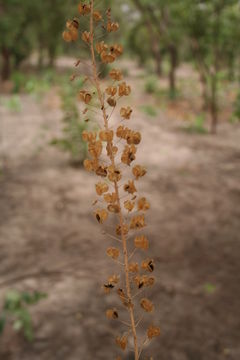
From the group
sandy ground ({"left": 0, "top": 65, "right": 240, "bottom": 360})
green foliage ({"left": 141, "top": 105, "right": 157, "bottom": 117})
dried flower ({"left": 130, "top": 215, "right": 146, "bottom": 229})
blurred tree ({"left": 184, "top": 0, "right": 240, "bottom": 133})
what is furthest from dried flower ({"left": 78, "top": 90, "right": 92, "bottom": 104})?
green foliage ({"left": 141, "top": 105, "right": 157, "bottom": 117})

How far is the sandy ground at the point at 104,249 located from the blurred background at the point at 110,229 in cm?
1

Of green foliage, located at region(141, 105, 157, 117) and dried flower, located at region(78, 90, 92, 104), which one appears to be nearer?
dried flower, located at region(78, 90, 92, 104)

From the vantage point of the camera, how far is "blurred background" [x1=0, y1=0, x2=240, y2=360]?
381 cm

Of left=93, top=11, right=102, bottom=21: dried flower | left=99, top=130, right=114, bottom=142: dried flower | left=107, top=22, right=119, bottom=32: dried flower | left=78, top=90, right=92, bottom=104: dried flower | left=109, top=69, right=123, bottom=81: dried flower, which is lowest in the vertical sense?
left=99, top=130, right=114, bottom=142: dried flower

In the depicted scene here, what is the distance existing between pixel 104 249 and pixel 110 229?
2.53 ft

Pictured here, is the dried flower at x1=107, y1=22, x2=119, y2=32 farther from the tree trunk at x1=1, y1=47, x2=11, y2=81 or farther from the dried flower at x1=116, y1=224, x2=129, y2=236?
the tree trunk at x1=1, y1=47, x2=11, y2=81

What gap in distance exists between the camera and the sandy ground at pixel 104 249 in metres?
3.82

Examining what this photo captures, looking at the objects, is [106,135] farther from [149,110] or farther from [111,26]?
[149,110]

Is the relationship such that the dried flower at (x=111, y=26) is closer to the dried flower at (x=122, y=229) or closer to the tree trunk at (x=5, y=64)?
the dried flower at (x=122, y=229)

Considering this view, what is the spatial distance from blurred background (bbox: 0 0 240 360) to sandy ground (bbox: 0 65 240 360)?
0.6 inches

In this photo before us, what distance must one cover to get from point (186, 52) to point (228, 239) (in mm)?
28993

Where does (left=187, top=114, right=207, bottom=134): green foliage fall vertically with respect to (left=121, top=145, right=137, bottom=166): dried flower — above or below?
below

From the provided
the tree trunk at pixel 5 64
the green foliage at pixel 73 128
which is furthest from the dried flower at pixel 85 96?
the tree trunk at pixel 5 64

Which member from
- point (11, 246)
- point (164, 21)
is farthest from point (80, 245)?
point (164, 21)
